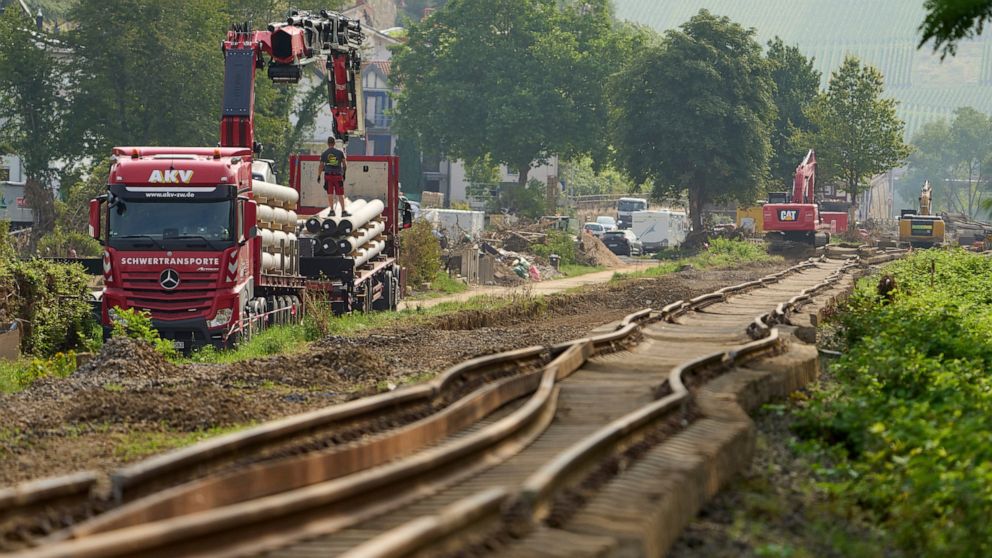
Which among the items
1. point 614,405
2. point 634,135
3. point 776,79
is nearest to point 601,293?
point 614,405

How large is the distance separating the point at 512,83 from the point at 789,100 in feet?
65.1

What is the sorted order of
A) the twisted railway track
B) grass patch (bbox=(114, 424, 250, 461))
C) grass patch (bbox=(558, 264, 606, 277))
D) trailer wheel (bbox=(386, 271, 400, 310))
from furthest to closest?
grass patch (bbox=(558, 264, 606, 277)), trailer wheel (bbox=(386, 271, 400, 310)), grass patch (bbox=(114, 424, 250, 461)), the twisted railway track

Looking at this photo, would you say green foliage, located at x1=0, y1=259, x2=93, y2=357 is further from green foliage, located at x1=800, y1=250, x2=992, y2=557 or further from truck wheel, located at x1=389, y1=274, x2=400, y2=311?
green foliage, located at x1=800, y1=250, x2=992, y2=557

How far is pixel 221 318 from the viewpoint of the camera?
2373 centimetres

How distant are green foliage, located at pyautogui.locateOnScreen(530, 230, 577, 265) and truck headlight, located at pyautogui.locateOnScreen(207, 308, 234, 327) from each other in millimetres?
34477

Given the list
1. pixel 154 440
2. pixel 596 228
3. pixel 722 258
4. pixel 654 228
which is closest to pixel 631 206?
pixel 654 228

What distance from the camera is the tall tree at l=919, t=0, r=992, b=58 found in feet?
55.8

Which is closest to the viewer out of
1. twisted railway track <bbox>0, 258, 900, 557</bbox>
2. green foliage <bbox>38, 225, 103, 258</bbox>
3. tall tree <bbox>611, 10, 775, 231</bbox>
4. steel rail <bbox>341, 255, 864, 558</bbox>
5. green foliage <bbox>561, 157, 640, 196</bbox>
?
steel rail <bbox>341, 255, 864, 558</bbox>

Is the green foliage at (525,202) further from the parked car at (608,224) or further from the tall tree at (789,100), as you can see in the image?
the tall tree at (789,100)

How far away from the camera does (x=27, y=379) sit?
18.6 m

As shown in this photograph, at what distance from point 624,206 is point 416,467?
81.3 metres

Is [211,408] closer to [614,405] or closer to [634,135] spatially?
[614,405]

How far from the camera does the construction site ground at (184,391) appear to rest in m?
12.8

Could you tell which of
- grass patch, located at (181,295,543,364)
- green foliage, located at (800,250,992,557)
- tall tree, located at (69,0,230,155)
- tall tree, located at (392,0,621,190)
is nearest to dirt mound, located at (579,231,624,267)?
tall tree, located at (69,0,230,155)
